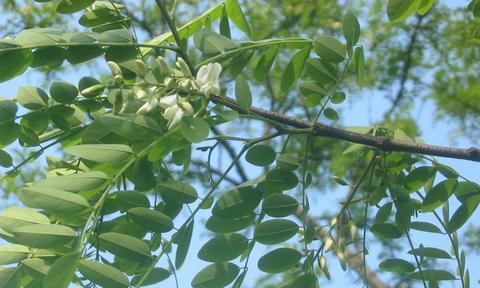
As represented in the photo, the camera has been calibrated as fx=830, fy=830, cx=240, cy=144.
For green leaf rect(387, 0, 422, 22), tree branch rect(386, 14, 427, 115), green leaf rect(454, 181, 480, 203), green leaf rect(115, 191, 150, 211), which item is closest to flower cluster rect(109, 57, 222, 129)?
green leaf rect(115, 191, 150, 211)

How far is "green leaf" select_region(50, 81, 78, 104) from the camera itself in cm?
105

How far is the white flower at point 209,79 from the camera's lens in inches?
36.2

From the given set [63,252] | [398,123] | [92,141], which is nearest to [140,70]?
[92,141]

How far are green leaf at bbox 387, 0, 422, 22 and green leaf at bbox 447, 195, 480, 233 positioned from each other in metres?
0.27

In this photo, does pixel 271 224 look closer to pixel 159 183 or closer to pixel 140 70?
pixel 159 183

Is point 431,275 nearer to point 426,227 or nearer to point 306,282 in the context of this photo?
point 426,227

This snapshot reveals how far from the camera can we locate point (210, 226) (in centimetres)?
105

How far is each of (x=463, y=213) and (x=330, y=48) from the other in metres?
0.30

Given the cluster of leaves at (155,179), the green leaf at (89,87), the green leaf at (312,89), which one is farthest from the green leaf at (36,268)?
the green leaf at (312,89)

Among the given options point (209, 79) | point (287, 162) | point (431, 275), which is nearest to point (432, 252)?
point (431, 275)

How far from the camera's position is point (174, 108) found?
0.89 meters

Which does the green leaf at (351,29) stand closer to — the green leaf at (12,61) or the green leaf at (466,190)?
the green leaf at (466,190)

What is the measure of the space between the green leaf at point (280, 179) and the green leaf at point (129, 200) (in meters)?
0.21

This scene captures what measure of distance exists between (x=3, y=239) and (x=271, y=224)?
0.35 metres
